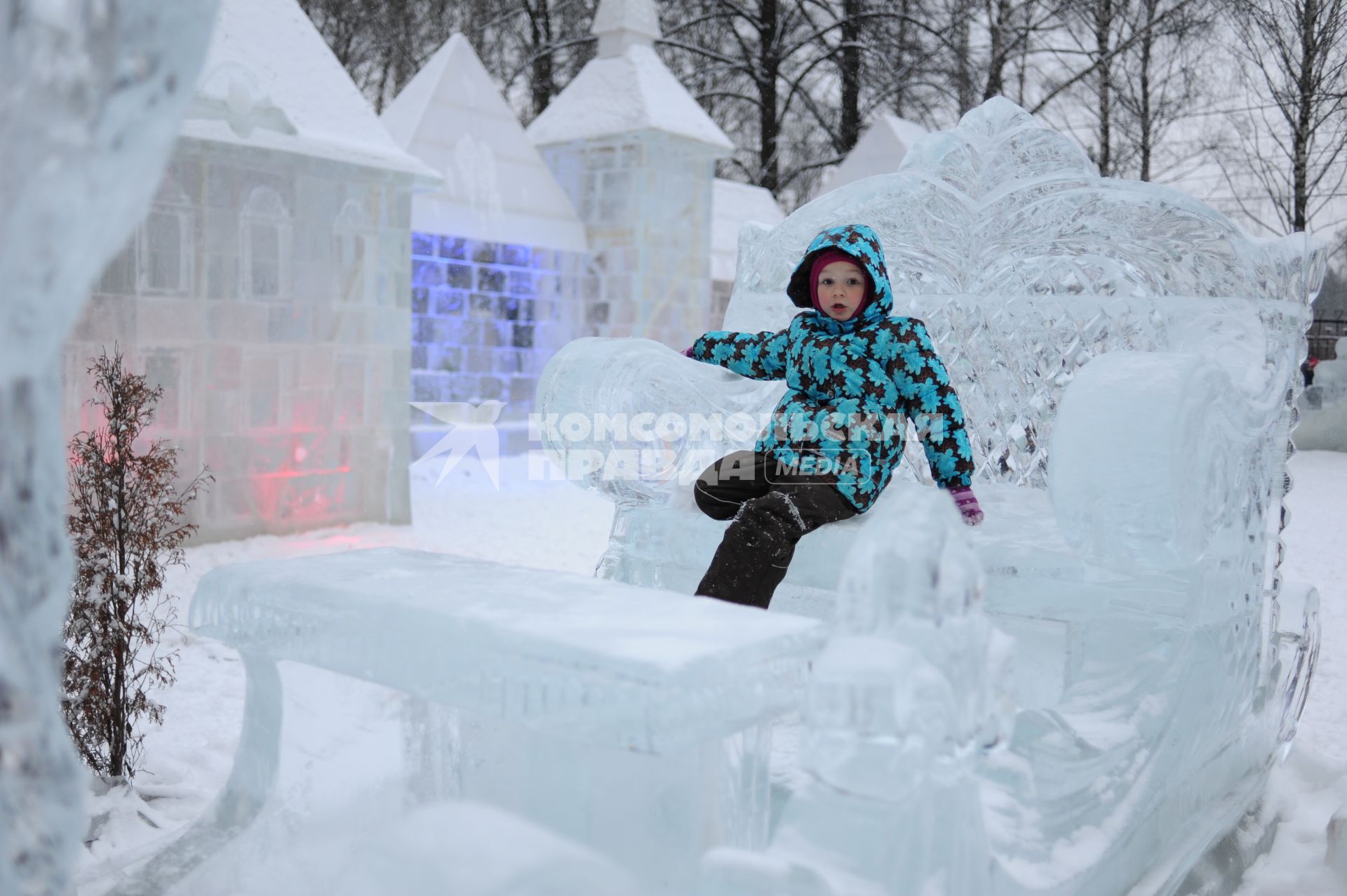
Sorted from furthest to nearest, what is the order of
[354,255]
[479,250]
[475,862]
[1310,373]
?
[1310,373] → [479,250] → [354,255] → [475,862]

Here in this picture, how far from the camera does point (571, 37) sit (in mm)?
14117

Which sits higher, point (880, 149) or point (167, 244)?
point (880, 149)

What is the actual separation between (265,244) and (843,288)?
3.58 meters

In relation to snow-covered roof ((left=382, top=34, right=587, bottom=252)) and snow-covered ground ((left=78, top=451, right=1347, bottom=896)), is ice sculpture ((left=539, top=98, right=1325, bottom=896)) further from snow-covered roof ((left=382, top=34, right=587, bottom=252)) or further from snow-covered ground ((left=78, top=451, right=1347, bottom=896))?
snow-covered roof ((left=382, top=34, right=587, bottom=252))

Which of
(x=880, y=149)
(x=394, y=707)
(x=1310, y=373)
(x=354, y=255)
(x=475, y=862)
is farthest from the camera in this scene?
(x=880, y=149)

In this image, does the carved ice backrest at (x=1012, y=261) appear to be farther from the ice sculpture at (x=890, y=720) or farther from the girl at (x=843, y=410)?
the ice sculpture at (x=890, y=720)

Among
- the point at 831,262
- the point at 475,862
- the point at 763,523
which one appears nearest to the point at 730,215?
the point at 831,262

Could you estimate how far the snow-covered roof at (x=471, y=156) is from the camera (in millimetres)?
7836

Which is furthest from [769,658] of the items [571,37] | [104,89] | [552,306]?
[571,37]

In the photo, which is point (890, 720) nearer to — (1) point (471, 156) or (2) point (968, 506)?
(2) point (968, 506)

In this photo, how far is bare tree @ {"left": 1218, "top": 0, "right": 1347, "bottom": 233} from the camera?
7.76 metres

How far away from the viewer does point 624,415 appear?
2.57m

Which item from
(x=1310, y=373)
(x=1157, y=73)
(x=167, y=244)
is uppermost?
(x=1157, y=73)

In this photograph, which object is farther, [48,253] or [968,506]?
[968,506]
